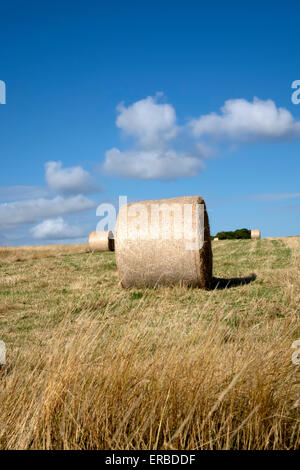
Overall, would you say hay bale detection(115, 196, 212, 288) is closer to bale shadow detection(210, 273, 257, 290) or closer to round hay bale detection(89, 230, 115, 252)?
bale shadow detection(210, 273, 257, 290)

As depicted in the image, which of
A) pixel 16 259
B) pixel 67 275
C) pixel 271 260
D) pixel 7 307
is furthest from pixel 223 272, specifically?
pixel 16 259

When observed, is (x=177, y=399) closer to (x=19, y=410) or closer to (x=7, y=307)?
(x=19, y=410)

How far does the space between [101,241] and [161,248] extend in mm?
16755

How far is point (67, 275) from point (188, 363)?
38.2ft

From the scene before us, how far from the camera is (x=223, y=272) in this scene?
13.3m

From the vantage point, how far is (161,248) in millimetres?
9891

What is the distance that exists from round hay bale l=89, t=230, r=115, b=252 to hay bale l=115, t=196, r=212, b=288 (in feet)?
51.6

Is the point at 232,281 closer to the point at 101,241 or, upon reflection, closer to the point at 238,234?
the point at 101,241

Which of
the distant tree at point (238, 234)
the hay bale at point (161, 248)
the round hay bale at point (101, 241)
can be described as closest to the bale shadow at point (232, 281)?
the hay bale at point (161, 248)

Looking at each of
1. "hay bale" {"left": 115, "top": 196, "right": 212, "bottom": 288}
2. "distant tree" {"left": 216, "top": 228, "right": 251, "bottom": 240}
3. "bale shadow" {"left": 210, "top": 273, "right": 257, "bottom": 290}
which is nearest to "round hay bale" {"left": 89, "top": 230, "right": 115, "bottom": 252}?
"bale shadow" {"left": 210, "top": 273, "right": 257, "bottom": 290}

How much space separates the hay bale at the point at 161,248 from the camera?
32.1 feet

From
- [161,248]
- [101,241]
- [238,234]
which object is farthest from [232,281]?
[238,234]

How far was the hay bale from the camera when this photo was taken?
9.77 m

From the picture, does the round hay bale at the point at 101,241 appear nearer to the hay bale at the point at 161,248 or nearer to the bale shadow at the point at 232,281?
the bale shadow at the point at 232,281
